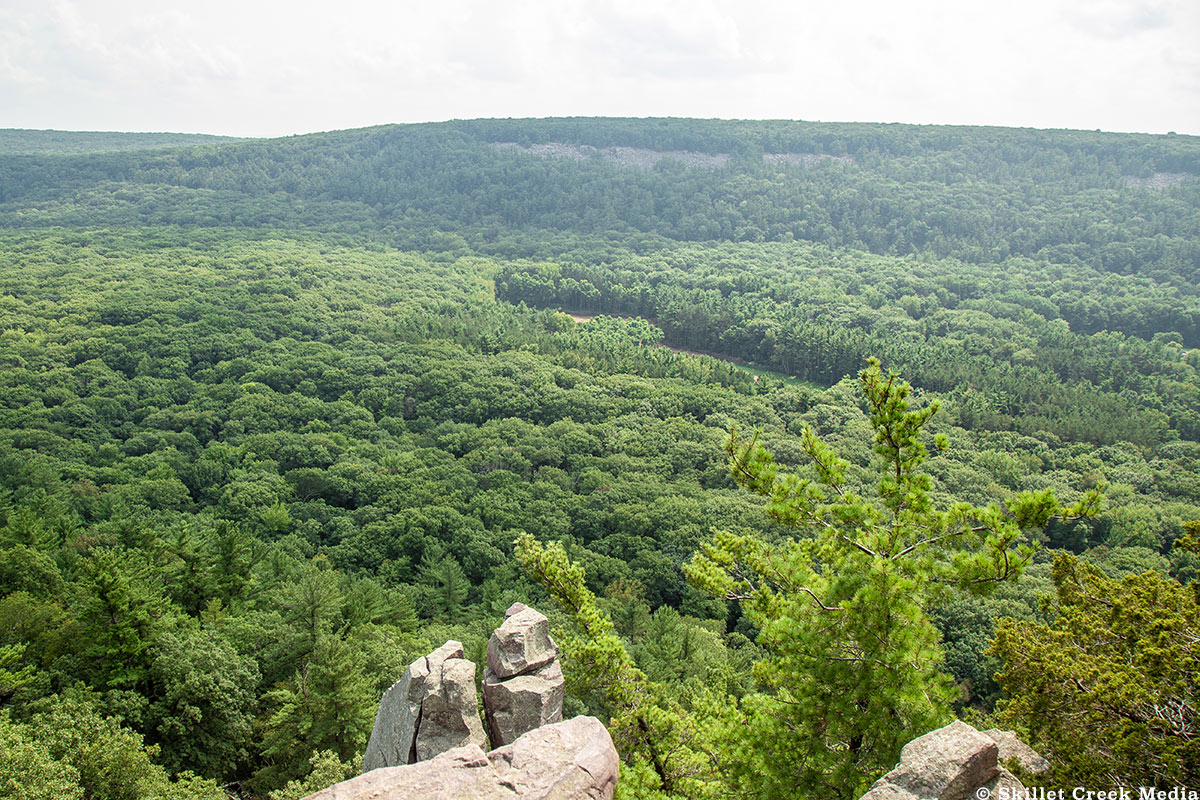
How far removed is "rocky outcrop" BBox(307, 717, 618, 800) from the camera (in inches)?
397

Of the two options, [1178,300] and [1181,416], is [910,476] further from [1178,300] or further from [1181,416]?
[1178,300]

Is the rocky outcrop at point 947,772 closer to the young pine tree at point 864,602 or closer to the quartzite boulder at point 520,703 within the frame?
the young pine tree at point 864,602

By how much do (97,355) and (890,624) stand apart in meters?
98.4

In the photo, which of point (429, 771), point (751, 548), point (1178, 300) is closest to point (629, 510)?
point (751, 548)

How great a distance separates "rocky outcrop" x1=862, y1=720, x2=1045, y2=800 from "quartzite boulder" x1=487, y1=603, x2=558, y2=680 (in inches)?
A: 337

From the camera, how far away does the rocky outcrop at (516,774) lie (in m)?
10.1

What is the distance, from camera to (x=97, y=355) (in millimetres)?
86250

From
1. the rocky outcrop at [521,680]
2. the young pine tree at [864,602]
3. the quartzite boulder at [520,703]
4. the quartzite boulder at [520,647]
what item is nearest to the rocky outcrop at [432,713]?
the quartzite boulder at [520,703]

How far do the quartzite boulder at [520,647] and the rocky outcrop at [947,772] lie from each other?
855 centimetres

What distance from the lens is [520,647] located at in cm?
1648

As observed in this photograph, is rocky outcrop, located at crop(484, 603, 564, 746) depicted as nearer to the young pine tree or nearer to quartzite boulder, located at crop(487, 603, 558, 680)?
quartzite boulder, located at crop(487, 603, 558, 680)

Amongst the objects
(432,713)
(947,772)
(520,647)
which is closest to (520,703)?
(520,647)

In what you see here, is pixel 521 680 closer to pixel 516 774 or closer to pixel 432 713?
pixel 432 713

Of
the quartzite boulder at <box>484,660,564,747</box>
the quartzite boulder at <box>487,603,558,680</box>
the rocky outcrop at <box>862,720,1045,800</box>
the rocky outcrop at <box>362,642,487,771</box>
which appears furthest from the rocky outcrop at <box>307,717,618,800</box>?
the quartzite boulder at <box>487,603,558,680</box>
